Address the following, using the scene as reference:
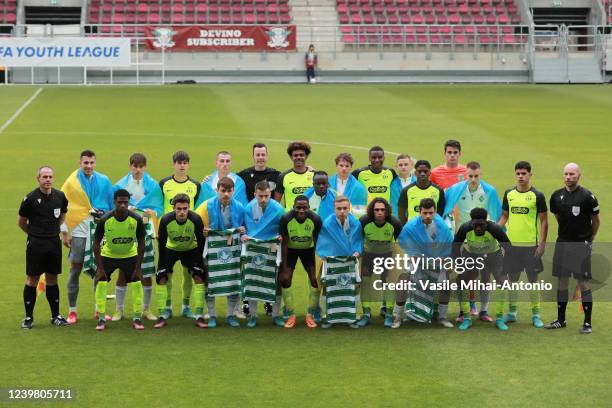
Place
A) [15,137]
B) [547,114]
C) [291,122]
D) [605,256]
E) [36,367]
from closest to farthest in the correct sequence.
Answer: [36,367] < [605,256] < [15,137] < [291,122] < [547,114]

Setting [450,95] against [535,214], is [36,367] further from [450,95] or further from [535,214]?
[450,95]

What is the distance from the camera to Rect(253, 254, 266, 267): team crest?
14594 mm

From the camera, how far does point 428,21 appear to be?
56875mm

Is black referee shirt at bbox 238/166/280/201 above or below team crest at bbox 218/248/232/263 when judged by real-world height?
above

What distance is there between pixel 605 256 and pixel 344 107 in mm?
25385

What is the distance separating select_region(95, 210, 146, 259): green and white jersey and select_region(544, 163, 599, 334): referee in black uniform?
5194 mm

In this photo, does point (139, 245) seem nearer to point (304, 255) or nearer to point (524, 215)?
point (304, 255)

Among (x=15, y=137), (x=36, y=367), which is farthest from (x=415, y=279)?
(x=15, y=137)

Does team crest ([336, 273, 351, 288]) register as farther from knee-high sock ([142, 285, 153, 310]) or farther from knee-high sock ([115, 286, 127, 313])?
knee-high sock ([115, 286, 127, 313])

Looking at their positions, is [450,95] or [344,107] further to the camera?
[450,95]

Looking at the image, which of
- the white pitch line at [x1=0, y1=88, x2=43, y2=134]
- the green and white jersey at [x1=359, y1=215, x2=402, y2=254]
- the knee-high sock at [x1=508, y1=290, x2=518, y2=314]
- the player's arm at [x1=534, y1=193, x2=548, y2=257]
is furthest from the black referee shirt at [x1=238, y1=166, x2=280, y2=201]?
the white pitch line at [x1=0, y1=88, x2=43, y2=134]

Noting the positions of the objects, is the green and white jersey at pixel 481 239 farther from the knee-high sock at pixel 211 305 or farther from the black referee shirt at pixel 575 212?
the knee-high sock at pixel 211 305

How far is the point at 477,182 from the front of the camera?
15.0 meters

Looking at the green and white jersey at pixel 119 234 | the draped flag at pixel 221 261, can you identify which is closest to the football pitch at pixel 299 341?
the draped flag at pixel 221 261
